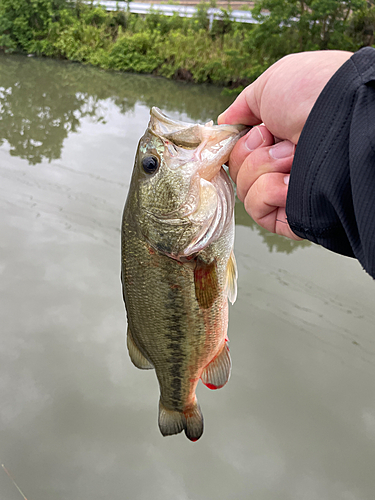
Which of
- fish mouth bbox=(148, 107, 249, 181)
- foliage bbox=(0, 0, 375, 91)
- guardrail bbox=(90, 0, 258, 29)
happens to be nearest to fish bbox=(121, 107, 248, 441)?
fish mouth bbox=(148, 107, 249, 181)

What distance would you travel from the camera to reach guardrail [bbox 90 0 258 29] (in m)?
13.9

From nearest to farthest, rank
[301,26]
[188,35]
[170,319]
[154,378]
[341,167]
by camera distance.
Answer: [341,167] < [170,319] < [154,378] < [301,26] < [188,35]

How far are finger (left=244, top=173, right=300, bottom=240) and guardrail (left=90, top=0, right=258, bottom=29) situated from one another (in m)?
13.6

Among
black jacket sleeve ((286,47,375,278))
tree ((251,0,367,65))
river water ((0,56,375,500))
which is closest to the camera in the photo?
black jacket sleeve ((286,47,375,278))

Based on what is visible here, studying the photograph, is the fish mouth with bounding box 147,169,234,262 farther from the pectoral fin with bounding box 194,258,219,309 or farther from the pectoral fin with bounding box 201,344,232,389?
the pectoral fin with bounding box 201,344,232,389

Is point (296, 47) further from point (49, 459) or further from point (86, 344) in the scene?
point (49, 459)

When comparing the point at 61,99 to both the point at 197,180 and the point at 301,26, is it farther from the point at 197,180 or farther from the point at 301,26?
the point at 197,180

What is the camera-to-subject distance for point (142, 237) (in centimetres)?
157

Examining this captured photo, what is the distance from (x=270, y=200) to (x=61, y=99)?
10598mm

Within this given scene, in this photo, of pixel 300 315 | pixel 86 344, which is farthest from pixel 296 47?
pixel 86 344

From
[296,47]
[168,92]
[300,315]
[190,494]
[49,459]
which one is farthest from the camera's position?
[168,92]

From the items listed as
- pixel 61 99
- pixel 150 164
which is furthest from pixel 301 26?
pixel 150 164

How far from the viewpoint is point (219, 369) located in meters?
1.86

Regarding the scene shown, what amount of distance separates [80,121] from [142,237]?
8.28 m
